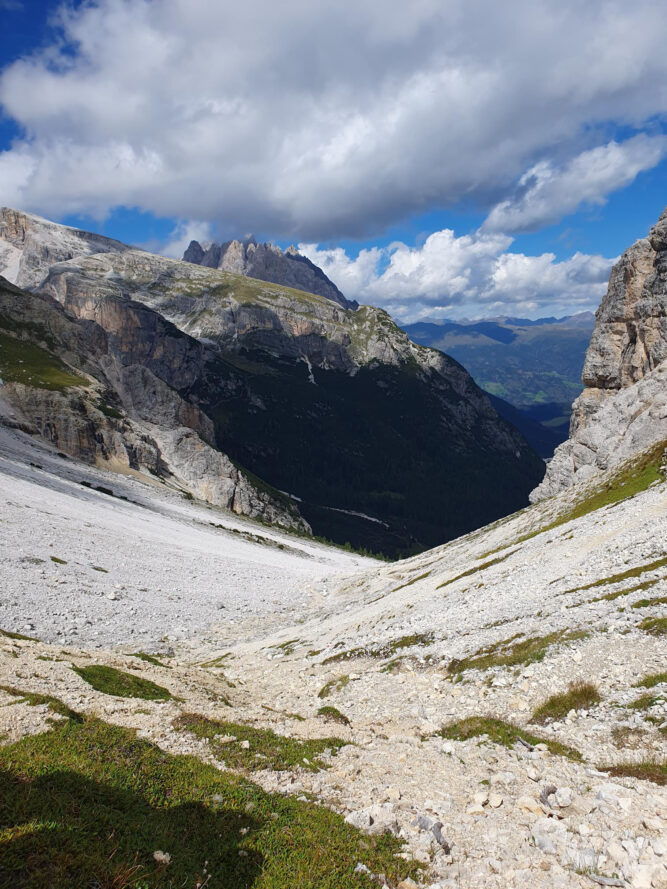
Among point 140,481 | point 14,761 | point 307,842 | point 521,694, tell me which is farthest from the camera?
point 140,481

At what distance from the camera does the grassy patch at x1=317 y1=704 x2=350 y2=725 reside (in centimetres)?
1752

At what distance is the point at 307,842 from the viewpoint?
30.2 feet

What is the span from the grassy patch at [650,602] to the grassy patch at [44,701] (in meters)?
21.8

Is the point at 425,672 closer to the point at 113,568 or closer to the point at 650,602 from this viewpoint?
the point at 650,602

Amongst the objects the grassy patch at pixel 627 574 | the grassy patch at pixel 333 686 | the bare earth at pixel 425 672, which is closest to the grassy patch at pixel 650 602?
the bare earth at pixel 425 672

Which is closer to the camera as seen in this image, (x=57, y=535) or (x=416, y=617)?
(x=416, y=617)

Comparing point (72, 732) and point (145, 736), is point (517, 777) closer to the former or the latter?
point (145, 736)

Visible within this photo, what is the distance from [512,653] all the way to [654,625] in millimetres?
5502

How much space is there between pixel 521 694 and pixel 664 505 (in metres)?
26.8

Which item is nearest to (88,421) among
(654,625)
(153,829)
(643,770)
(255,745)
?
(255,745)

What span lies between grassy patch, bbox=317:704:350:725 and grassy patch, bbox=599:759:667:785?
29.2 feet

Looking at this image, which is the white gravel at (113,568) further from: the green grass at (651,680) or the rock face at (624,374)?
the rock face at (624,374)

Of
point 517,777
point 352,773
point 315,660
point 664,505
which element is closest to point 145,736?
point 352,773

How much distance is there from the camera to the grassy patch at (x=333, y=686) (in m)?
21.8
